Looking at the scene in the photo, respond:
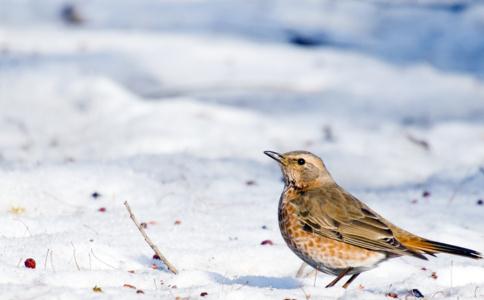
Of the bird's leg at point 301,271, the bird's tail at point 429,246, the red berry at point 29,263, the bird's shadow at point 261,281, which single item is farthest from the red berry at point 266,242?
the red berry at point 29,263

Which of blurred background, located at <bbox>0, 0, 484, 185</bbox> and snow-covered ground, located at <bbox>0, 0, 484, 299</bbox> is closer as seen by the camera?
snow-covered ground, located at <bbox>0, 0, 484, 299</bbox>

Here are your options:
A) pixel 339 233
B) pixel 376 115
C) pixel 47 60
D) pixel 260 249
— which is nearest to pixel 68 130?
pixel 47 60

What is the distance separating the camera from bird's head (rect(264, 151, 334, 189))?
20.9 feet

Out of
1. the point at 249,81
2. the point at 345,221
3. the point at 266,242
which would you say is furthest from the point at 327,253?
the point at 249,81

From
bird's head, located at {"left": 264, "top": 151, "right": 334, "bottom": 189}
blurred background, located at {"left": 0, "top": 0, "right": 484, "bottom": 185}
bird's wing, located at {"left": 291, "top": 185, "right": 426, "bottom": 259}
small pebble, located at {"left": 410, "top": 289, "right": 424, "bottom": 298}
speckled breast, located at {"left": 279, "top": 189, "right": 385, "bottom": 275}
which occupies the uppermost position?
bird's head, located at {"left": 264, "top": 151, "right": 334, "bottom": 189}

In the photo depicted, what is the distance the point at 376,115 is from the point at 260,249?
6.21m

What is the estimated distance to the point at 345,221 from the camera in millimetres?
6004

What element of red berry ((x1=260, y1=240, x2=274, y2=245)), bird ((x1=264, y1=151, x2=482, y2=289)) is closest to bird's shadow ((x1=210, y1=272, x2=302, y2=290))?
bird ((x1=264, y1=151, x2=482, y2=289))

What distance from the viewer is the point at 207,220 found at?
7.45 meters

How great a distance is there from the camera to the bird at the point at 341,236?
577 centimetres

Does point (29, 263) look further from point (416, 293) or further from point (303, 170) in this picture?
point (416, 293)

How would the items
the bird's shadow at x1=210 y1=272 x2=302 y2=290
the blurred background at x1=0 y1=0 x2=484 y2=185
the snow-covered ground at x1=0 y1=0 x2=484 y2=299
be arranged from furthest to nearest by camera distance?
the blurred background at x1=0 y1=0 x2=484 y2=185
the snow-covered ground at x1=0 y1=0 x2=484 y2=299
the bird's shadow at x1=210 y1=272 x2=302 y2=290

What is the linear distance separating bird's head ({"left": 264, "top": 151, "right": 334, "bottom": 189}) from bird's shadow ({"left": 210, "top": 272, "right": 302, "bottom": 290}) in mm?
715

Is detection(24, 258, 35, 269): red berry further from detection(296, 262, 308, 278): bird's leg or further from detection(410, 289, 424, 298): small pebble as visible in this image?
detection(410, 289, 424, 298): small pebble
